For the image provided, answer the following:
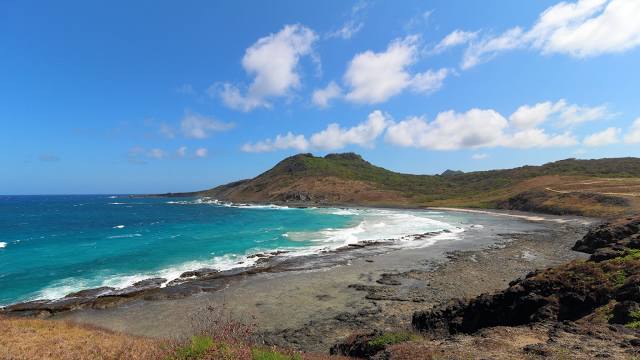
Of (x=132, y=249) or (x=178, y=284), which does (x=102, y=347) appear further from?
(x=132, y=249)

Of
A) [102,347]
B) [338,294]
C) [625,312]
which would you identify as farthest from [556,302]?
[102,347]

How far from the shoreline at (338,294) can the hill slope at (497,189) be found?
5030cm

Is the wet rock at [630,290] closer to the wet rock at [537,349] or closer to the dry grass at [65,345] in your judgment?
the wet rock at [537,349]

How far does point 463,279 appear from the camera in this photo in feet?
102

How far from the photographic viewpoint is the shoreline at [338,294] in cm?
2170

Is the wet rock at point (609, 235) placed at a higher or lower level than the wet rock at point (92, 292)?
higher

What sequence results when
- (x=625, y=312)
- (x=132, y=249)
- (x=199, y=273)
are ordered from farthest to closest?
(x=132, y=249) < (x=199, y=273) < (x=625, y=312)

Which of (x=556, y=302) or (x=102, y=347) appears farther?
(x=556, y=302)

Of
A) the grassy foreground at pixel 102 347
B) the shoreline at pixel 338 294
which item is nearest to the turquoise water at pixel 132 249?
the shoreline at pixel 338 294

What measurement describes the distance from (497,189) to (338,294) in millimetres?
125386

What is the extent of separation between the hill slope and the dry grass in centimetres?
8675

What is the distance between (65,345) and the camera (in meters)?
15.0

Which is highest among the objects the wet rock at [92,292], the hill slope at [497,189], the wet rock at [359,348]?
the hill slope at [497,189]

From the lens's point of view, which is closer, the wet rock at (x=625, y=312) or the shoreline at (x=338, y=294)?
the wet rock at (x=625, y=312)
